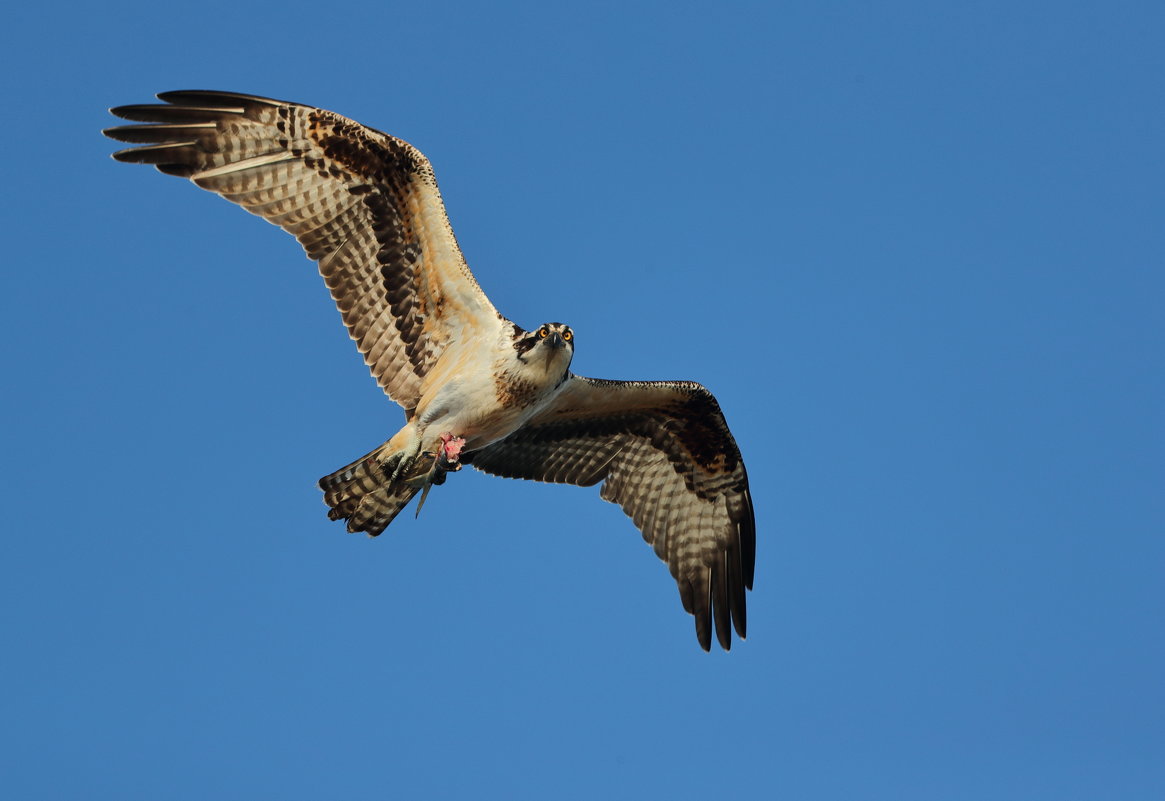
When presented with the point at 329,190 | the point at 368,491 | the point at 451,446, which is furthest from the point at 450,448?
the point at 329,190

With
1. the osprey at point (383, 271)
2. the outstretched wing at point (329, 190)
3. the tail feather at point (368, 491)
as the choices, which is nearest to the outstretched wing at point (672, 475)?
the osprey at point (383, 271)

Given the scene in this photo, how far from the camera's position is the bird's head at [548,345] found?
1164cm

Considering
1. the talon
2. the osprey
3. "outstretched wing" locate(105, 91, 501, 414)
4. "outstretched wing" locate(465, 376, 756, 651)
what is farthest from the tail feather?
"outstretched wing" locate(465, 376, 756, 651)

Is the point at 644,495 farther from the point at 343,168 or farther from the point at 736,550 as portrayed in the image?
the point at 343,168

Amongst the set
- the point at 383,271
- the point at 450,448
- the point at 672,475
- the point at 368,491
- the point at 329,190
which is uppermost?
the point at 329,190

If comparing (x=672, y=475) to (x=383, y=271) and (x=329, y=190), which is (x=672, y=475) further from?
(x=329, y=190)

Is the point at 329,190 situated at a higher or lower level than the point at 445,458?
higher

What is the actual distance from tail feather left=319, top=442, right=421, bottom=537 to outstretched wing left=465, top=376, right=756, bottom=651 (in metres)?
1.43

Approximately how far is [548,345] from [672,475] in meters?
2.90

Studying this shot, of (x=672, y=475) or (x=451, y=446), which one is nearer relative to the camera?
(x=451, y=446)

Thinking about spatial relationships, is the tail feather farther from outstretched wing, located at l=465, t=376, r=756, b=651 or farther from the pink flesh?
outstretched wing, located at l=465, t=376, r=756, b=651

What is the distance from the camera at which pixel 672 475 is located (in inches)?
555

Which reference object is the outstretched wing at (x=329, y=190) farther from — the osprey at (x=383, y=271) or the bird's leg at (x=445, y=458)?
the bird's leg at (x=445, y=458)

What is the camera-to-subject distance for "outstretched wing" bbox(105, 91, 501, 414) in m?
12.1
